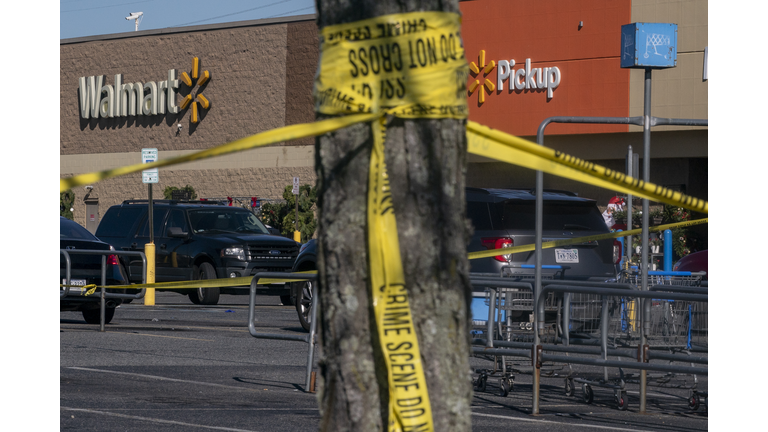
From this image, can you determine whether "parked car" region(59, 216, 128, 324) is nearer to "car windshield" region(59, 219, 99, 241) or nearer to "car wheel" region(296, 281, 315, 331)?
"car windshield" region(59, 219, 99, 241)

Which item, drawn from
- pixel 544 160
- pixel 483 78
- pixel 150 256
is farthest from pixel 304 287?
pixel 483 78

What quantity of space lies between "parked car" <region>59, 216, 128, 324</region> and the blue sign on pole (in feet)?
27.3

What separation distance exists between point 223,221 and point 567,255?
1027 centimetres

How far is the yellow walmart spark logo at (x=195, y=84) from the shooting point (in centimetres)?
4134

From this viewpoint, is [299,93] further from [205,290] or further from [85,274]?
[85,274]

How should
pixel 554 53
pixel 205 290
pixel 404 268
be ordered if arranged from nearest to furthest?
pixel 404 268
pixel 205 290
pixel 554 53

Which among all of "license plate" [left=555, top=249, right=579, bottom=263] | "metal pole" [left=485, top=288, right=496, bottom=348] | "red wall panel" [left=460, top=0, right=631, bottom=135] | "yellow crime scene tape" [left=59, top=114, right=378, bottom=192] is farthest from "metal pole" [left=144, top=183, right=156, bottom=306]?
"yellow crime scene tape" [left=59, top=114, right=378, bottom=192]

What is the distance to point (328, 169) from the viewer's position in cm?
271

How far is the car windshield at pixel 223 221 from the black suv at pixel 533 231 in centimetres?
880

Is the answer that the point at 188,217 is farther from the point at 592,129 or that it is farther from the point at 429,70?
the point at 429,70

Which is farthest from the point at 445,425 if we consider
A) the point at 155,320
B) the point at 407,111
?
the point at 155,320

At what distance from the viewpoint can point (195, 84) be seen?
41.9 meters

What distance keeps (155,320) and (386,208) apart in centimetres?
1340

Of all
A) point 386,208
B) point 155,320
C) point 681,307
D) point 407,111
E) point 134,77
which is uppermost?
point 134,77
